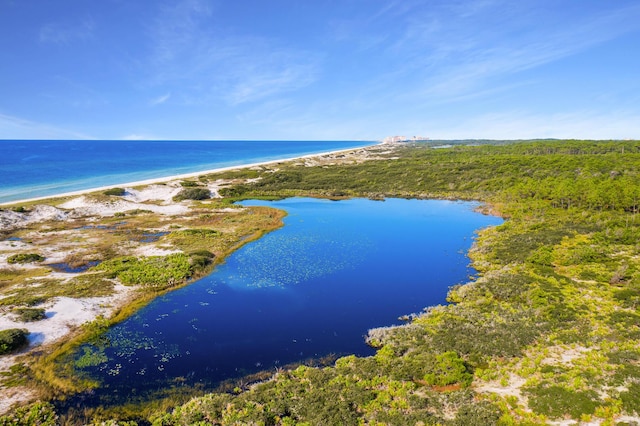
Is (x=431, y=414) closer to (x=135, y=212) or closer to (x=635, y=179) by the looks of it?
(x=135, y=212)

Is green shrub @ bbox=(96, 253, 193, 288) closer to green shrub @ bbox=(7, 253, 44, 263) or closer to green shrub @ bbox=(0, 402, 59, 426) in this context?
green shrub @ bbox=(7, 253, 44, 263)

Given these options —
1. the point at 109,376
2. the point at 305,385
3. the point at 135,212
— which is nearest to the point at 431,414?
the point at 305,385

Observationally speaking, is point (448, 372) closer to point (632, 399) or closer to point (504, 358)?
point (504, 358)

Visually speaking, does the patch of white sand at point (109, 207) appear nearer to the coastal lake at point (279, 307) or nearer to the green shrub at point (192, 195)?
the green shrub at point (192, 195)

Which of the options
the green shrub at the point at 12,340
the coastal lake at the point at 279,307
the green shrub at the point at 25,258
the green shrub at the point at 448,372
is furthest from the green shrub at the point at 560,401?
the green shrub at the point at 25,258

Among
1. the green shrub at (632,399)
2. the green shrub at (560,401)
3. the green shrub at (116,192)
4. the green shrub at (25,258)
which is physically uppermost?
the green shrub at (116,192)

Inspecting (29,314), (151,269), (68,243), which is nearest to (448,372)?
(29,314)
